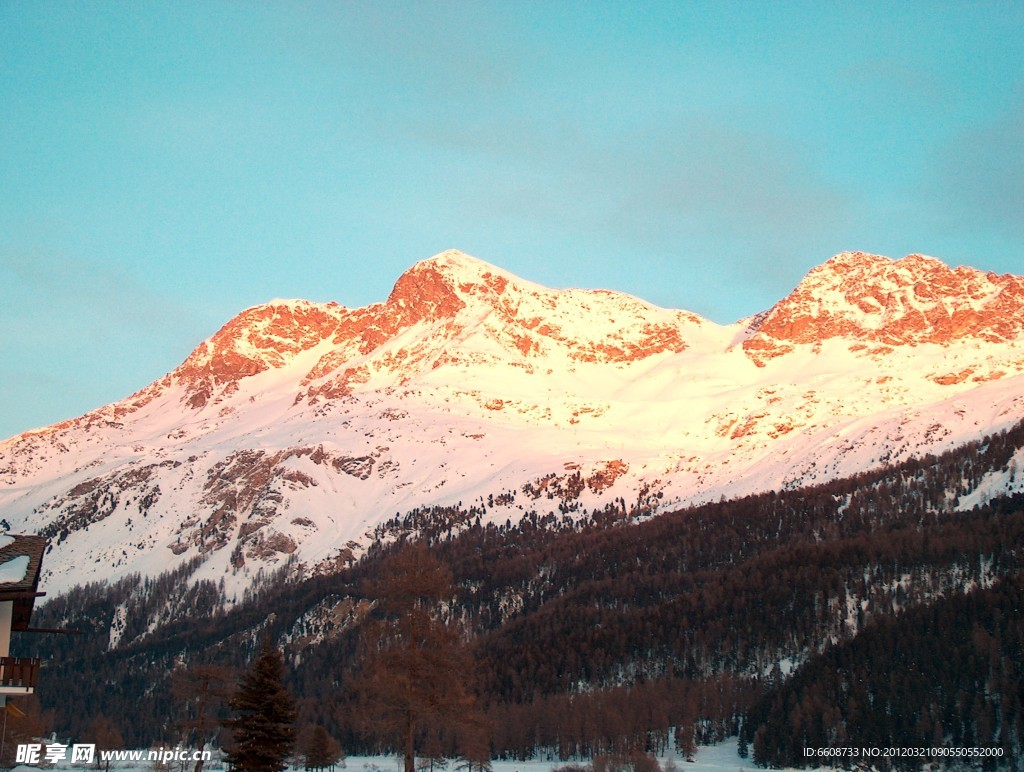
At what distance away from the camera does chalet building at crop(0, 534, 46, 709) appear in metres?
29.7

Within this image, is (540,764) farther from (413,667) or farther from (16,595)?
(16,595)

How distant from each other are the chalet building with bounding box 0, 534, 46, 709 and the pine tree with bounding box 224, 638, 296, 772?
1422cm

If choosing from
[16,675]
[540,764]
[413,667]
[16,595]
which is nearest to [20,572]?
[16,595]

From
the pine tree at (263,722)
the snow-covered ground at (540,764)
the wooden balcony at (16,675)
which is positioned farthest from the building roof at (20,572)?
the snow-covered ground at (540,764)

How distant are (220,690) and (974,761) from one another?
9752 centimetres

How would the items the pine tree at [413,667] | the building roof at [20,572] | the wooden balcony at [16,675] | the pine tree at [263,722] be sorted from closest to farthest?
Result: the wooden balcony at [16,675] → the building roof at [20,572] → the pine tree at [413,667] → the pine tree at [263,722]

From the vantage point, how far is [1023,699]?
145m

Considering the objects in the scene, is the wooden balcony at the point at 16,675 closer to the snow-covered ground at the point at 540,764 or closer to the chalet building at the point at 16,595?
the chalet building at the point at 16,595

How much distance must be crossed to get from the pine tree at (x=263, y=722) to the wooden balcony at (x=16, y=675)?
51.1 ft

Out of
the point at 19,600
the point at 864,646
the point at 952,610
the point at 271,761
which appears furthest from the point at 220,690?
the point at 952,610

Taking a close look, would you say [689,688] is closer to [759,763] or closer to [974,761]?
[759,763]

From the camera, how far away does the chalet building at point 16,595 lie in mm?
29672

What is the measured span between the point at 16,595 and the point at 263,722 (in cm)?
1713

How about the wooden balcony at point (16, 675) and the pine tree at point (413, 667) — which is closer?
the wooden balcony at point (16, 675)
